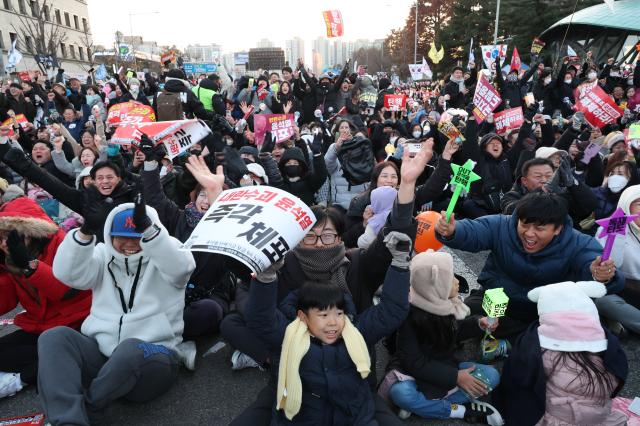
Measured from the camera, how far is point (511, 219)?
3250 mm

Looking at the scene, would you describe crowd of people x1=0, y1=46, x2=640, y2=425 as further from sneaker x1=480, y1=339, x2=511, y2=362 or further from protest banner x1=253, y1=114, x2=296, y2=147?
protest banner x1=253, y1=114, x2=296, y2=147

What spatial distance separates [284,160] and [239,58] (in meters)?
64.1

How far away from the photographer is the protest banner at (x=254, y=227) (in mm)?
1933

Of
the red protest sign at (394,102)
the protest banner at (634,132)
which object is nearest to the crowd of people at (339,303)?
the protest banner at (634,132)

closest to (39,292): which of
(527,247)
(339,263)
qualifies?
(339,263)

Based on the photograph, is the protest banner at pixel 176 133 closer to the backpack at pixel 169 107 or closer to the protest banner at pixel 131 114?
the protest banner at pixel 131 114

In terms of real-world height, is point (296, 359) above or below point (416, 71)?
below

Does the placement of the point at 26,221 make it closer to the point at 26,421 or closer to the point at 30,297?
the point at 30,297

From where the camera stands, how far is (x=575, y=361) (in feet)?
7.37

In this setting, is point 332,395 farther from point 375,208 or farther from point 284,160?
point 284,160

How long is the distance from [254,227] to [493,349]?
231cm

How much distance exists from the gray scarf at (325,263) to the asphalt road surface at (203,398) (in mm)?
999

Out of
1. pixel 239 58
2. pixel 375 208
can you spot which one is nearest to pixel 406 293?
pixel 375 208

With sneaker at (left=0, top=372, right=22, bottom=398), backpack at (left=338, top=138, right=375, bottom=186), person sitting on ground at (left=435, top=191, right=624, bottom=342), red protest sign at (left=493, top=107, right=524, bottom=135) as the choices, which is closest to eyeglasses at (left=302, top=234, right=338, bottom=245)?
A: person sitting on ground at (left=435, top=191, right=624, bottom=342)
